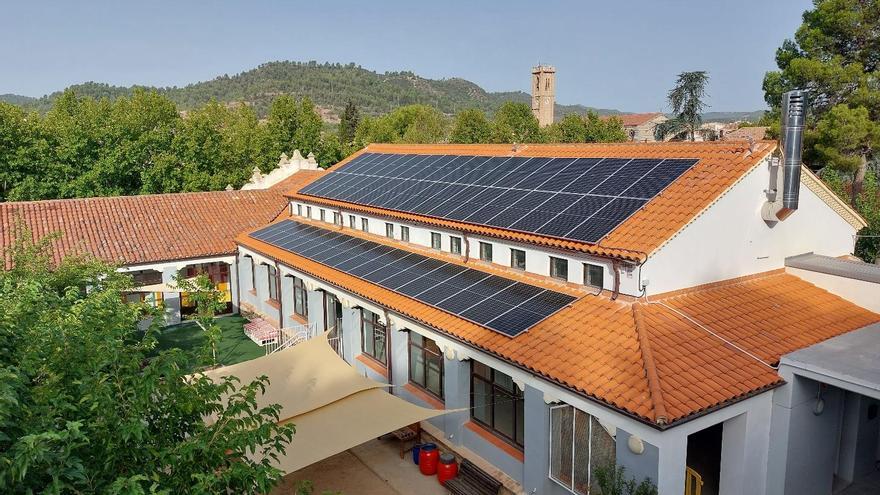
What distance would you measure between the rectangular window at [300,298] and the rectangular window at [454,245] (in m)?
8.27

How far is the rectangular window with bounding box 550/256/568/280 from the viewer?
15859 millimetres

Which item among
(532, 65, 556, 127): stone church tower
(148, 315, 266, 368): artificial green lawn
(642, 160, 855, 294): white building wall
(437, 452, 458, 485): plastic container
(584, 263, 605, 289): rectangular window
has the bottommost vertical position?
(148, 315, 266, 368): artificial green lawn

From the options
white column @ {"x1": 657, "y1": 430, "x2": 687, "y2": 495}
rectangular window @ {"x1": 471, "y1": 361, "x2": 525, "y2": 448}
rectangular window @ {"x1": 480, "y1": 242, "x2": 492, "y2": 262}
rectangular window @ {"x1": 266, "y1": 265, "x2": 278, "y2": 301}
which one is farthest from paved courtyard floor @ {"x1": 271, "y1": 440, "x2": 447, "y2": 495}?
rectangular window @ {"x1": 266, "y1": 265, "x2": 278, "y2": 301}

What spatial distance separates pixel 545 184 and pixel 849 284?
328 inches

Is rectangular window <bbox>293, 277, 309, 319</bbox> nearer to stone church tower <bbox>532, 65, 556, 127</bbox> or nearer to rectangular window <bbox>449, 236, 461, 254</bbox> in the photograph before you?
rectangular window <bbox>449, 236, 461, 254</bbox>

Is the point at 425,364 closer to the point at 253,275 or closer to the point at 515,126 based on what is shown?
the point at 253,275

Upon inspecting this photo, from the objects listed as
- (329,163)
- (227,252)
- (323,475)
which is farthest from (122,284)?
(329,163)

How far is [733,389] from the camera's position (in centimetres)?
1174

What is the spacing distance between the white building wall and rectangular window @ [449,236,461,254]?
22.8 feet

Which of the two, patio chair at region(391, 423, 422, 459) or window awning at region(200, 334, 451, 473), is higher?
window awning at region(200, 334, 451, 473)

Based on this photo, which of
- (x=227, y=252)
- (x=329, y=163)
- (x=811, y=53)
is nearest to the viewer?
(x=227, y=252)

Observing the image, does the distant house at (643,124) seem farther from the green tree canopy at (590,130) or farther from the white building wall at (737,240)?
the white building wall at (737,240)

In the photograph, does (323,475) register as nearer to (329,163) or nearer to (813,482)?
(813,482)

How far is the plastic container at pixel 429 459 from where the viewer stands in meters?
16.2
